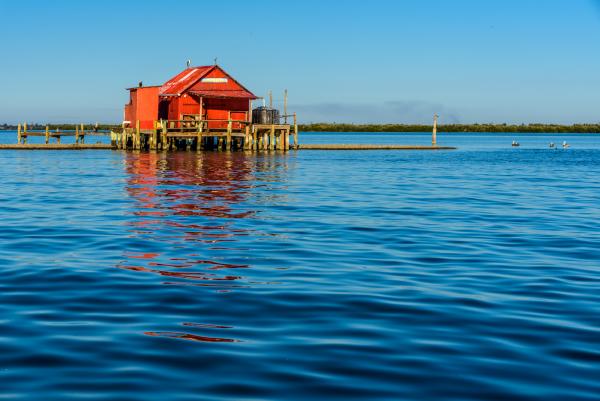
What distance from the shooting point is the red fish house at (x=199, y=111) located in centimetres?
5412

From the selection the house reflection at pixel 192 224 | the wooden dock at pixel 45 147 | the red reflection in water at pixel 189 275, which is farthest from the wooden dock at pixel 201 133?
the red reflection in water at pixel 189 275

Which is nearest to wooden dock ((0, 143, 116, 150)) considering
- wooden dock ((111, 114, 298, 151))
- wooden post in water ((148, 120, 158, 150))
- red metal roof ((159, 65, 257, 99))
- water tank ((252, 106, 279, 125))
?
wooden dock ((111, 114, 298, 151))

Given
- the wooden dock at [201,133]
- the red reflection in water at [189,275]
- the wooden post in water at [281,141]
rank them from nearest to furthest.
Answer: the red reflection in water at [189,275] → the wooden dock at [201,133] → the wooden post in water at [281,141]

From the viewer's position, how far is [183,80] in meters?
55.8

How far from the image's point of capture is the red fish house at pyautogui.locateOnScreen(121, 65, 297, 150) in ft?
178

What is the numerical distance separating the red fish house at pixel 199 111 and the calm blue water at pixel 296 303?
114 feet

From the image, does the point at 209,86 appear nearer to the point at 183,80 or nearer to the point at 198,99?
the point at 198,99

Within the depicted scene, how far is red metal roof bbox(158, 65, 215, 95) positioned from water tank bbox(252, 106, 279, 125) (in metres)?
5.43

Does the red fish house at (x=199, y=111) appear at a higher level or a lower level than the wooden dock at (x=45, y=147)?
higher

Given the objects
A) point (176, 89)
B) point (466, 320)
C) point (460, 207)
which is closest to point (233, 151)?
point (176, 89)

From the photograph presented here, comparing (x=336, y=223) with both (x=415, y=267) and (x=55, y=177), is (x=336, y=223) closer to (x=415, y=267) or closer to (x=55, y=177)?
(x=415, y=267)

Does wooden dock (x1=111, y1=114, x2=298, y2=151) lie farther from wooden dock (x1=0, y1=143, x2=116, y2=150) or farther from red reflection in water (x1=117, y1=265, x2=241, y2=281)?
red reflection in water (x1=117, y1=265, x2=241, y2=281)

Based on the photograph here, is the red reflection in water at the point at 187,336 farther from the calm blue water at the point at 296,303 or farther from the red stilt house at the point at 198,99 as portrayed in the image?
the red stilt house at the point at 198,99

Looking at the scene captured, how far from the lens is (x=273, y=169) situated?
3881cm
